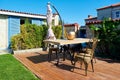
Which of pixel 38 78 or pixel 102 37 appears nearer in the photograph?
pixel 38 78

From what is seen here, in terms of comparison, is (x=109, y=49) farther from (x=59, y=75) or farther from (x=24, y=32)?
(x=24, y=32)

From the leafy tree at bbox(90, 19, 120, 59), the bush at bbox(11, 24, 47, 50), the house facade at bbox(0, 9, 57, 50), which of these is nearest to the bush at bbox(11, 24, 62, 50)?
the bush at bbox(11, 24, 47, 50)

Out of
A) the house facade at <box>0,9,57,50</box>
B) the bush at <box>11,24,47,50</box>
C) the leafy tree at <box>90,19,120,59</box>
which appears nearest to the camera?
the leafy tree at <box>90,19,120,59</box>

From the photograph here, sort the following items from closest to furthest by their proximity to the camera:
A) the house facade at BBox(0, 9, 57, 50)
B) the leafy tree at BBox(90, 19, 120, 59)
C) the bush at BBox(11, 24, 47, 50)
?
the leafy tree at BBox(90, 19, 120, 59) < the bush at BBox(11, 24, 47, 50) < the house facade at BBox(0, 9, 57, 50)

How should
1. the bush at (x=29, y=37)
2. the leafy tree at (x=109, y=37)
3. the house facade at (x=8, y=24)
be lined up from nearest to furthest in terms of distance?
the leafy tree at (x=109, y=37), the bush at (x=29, y=37), the house facade at (x=8, y=24)

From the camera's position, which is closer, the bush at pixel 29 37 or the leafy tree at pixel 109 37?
the leafy tree at pixel 109 37

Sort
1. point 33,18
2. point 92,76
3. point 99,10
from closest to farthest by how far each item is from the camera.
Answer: point 92,76, point 33,18, point 99,10

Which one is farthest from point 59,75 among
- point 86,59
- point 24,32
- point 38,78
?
point 24,32

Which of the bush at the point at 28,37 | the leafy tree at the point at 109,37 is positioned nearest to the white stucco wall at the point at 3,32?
the bush at the point at 28,37

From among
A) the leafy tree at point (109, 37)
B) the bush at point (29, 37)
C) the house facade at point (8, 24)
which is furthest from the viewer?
the house facade at point (8, 24)

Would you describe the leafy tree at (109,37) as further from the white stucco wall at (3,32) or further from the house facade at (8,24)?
the white stucco wall at (3,32)

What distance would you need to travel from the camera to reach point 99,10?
107ft

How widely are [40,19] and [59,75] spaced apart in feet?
42.1

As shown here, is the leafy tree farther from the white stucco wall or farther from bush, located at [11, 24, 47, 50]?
the white stucco wall
